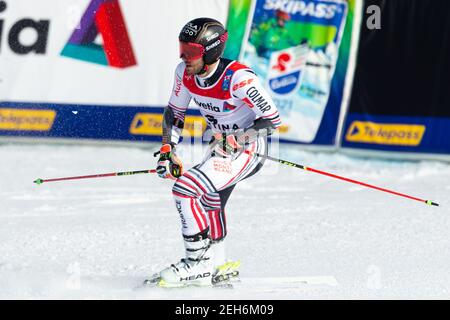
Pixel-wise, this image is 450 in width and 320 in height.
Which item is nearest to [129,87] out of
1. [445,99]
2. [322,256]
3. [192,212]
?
[445,99]

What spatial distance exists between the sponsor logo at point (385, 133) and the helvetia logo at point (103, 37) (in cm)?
338

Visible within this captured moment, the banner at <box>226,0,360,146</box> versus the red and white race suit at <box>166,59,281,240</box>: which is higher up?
the banner at <box>226,0,360,146</box>

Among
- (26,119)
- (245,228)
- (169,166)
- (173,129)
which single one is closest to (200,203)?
(169,166)

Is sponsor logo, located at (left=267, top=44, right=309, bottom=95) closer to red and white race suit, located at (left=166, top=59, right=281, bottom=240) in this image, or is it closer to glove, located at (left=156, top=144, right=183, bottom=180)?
red and white race suit, located at (left=166, top=59, right=281, bottom=240)

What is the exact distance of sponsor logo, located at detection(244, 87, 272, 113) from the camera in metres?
6.65

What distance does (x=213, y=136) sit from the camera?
6.95 meters

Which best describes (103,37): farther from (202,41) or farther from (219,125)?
(202,41)

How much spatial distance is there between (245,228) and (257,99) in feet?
9.58

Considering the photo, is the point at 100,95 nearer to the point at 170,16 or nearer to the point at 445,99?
the point at 170,16

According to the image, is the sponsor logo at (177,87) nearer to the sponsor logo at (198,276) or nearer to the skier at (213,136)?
the skier at (213,136)

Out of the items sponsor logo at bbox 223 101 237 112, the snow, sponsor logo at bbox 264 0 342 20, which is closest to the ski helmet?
sponsor logo at bbox 223 101 237 112

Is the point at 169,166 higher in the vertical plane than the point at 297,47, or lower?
lower

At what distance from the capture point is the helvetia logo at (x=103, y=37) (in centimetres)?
1263

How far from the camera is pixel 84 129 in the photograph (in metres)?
12.8
